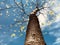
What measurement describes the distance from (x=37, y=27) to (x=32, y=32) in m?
0.44

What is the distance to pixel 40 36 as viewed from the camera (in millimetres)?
8453

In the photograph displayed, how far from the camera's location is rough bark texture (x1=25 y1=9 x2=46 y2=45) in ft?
26.7

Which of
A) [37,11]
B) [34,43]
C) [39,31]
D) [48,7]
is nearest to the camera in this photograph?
[34,43]

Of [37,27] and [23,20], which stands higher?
[23,20]

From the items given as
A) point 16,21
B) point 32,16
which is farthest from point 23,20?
point 32,16

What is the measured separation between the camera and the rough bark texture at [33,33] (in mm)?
8136

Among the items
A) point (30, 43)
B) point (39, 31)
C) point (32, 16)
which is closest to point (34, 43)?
point (30, 43)

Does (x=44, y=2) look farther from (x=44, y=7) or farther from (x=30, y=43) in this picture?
(x=30, y=43)

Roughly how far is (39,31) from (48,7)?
200 cm

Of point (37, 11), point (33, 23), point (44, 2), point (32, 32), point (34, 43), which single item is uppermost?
point (44, 2)

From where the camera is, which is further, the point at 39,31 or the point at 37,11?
the point at 37,11

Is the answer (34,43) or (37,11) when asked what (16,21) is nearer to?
(37,11)

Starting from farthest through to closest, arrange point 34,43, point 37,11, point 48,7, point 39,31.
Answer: point 48,7, point 37,11, point 39,31, point 34,43

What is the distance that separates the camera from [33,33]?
8.45 m
